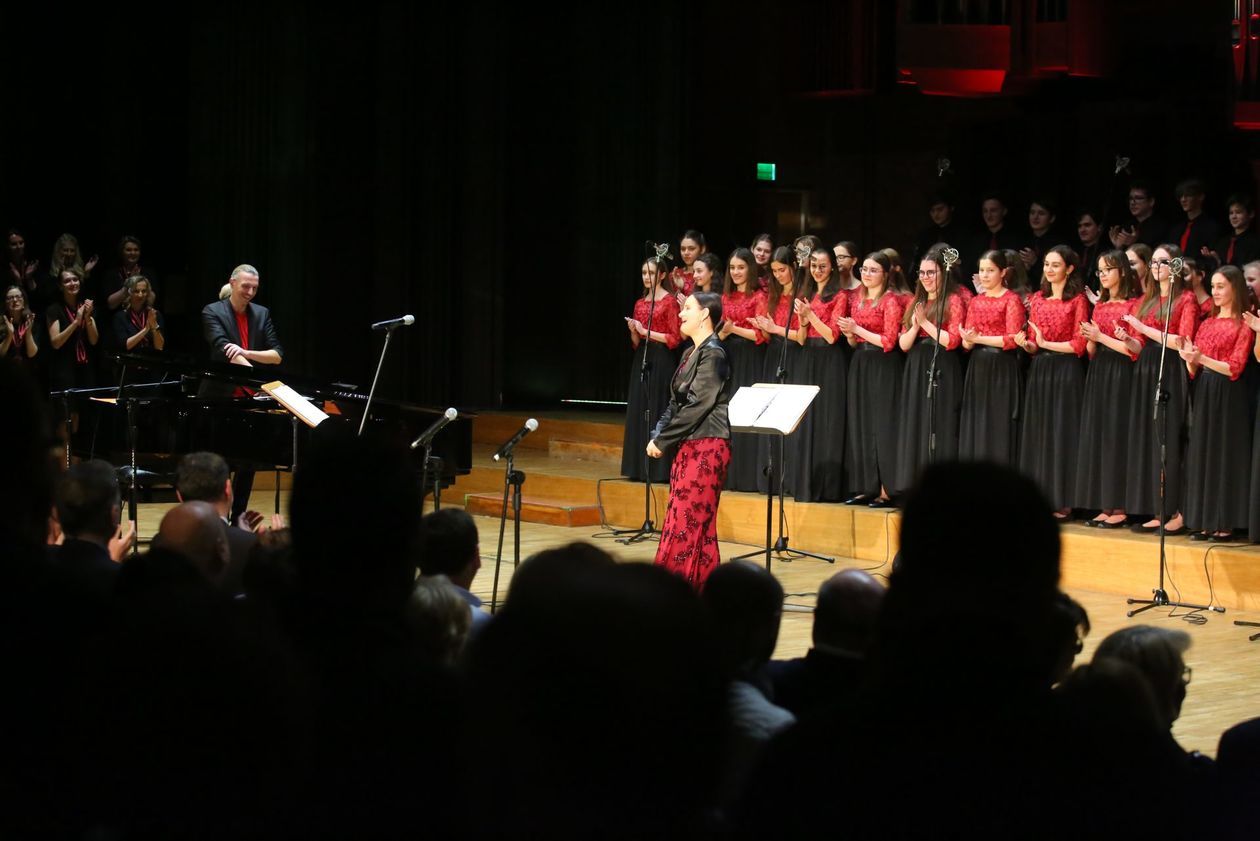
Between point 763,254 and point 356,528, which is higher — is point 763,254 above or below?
above

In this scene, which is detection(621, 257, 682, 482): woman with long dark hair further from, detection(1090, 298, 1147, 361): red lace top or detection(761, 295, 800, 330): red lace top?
detection(1090, 298, 1147, 361): red lace top

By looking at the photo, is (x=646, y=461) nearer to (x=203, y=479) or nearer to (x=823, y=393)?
(x=823, y=393)

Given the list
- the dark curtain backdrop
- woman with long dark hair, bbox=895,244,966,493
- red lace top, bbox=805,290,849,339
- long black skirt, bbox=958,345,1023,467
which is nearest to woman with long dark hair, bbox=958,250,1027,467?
long black skirt, bbox=958,345,1023,467

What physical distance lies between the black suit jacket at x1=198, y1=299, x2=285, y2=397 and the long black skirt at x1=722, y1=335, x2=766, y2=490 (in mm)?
2934

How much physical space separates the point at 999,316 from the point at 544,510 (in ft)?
10.9

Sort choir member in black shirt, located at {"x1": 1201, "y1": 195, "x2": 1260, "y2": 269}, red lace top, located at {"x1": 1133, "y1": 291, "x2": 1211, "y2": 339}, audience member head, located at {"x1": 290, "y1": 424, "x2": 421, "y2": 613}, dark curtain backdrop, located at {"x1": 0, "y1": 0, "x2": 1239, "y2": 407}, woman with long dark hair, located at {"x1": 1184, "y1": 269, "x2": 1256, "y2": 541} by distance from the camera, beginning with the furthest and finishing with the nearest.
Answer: dark curtain backdrop, located at {"x1": 0, "y1": 0, "x2": 1239, "y2": 407}, choir member in black shirt, located at {"x1": 1201, "y1": 195, "x2": 1260, "y2": 269}, red lace top, located at {"x1": 1133, "y1": 291, "x2": 1211, "y2": 339}, woman with long dark hair, located at {"x1": 1184, "y1": 269, "x2": 1256, "y2": 541}, audience member head, located at {"x1": 290, "y1": 424, "x2": 421, "y2": 613}

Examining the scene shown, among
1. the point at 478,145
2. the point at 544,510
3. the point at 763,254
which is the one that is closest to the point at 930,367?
the point at 763,254

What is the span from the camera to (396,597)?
6.01 ft

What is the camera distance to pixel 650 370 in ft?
35.4

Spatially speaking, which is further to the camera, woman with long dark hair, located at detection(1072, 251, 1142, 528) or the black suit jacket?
the black suit jacket

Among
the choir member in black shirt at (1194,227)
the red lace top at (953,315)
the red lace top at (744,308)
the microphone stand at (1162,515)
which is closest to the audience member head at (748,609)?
the microphone stand at (1162,515)

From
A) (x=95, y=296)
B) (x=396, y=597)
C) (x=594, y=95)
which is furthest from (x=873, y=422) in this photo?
(x=396, y=597)

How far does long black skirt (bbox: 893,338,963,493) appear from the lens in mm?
9414

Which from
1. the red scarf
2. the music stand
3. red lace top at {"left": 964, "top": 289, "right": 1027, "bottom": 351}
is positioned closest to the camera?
the music stand
